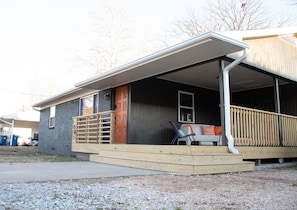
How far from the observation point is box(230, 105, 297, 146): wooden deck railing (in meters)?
6.15

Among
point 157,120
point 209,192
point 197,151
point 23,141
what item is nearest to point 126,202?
point 209,192

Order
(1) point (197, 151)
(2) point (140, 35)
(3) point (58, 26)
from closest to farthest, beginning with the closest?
1. (1) point (197, 151)
2. (3) point (58, 26)
3. (2) point (140, 35)

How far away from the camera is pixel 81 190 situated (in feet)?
9.46

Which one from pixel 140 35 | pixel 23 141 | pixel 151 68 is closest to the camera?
pixel 151 68

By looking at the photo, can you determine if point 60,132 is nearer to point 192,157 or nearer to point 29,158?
point 29,158

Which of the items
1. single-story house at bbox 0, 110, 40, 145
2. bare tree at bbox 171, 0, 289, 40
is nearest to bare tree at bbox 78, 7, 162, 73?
bare tree at bbox 171, 0, 289, 40

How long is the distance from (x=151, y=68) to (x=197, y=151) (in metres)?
2.75

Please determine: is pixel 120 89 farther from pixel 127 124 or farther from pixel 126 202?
pixel 126 202

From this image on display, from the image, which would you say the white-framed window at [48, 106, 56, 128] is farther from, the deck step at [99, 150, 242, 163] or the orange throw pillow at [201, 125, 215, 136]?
the deck step at [99, 150, 242, 163]

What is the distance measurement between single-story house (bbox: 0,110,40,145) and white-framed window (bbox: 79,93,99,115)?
592 inches

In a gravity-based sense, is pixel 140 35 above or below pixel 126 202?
above

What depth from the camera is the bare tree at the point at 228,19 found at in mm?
18875

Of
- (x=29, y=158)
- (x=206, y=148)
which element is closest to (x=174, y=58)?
(x=206, y=148)

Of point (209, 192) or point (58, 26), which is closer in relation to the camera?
point (209, 192)
